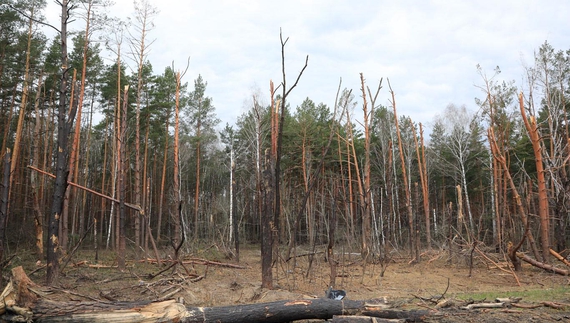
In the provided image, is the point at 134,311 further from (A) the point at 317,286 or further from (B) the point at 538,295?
(B) the point at 538,295

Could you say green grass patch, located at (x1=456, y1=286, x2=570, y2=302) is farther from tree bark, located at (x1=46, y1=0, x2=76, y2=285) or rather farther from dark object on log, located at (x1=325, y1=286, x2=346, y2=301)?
tree bark, located at (x1=46, y1=0, x2=76, y2=285)

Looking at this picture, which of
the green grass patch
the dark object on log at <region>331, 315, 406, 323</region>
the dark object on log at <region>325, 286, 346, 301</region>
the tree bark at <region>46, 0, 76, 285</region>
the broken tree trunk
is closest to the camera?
the broken tree trunk

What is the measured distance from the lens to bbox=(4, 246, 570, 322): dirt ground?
6.98 meters

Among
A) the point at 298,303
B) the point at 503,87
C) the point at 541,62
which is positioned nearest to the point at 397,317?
the point at 298,303

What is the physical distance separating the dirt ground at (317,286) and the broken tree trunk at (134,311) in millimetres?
1057

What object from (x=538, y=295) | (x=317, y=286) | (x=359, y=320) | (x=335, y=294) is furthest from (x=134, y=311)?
(x=538, y=295)

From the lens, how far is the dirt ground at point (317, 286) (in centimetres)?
698

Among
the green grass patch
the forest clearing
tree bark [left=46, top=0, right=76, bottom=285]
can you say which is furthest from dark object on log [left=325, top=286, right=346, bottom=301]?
tree bark [left=46, top=0, right=76, bottom=285]

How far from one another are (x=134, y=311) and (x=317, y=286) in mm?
6181

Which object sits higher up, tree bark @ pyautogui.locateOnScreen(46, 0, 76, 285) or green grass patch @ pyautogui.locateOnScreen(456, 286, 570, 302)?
tree bark @ pyautogui.locateOnScreen(46, 0, 76, 285)

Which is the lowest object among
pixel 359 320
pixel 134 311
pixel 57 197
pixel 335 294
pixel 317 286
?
pixel 317 286

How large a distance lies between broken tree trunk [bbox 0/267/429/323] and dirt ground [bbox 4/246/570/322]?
106 centimetres

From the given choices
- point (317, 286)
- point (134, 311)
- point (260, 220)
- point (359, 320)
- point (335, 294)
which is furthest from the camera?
point (260, 220)

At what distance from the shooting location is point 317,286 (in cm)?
1088
